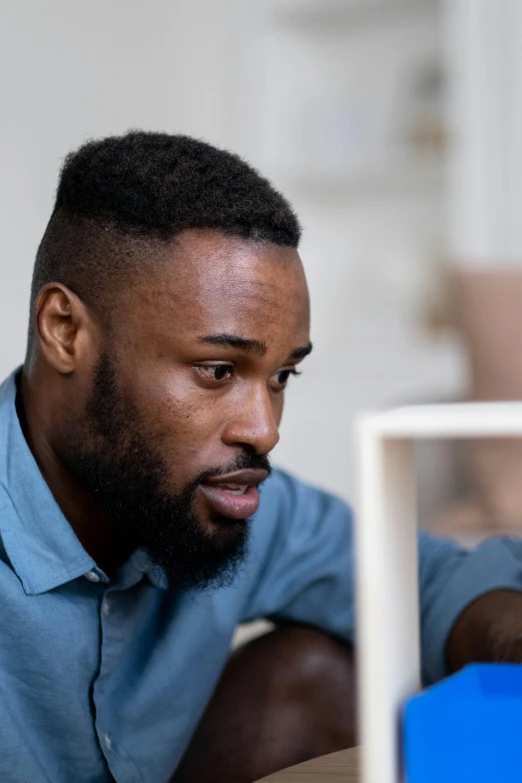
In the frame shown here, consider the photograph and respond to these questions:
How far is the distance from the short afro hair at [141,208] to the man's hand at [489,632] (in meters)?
0.38

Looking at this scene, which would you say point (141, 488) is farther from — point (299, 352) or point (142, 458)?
point (299, 352)

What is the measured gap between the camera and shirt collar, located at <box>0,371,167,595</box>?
883 millimetres

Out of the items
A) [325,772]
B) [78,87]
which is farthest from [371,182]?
[325,772]

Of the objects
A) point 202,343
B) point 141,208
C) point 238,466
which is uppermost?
point 141,208

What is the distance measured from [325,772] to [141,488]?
A: 0.29 m

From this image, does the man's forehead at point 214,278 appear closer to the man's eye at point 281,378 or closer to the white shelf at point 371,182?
the man's eye at point 281,378

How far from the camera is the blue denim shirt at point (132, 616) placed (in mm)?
883

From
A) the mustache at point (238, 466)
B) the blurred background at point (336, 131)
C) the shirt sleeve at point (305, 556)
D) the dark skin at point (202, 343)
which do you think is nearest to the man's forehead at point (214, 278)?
the dark skin at point (202, 343)

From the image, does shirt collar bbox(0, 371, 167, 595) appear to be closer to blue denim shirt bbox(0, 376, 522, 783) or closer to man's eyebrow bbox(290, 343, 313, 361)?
blue denim shirt bbox(0, 376, 522, 783)

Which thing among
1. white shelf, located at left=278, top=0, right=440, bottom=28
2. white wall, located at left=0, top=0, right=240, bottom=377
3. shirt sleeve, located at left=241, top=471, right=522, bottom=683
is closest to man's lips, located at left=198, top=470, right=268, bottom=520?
shirt sleeve, located at left=241, top=471, right=522, bottom=683

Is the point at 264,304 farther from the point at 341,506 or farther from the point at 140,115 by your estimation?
the point at 140,115

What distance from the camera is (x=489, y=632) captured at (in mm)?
919

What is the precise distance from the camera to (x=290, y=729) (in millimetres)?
1109

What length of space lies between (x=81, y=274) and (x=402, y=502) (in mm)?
397
